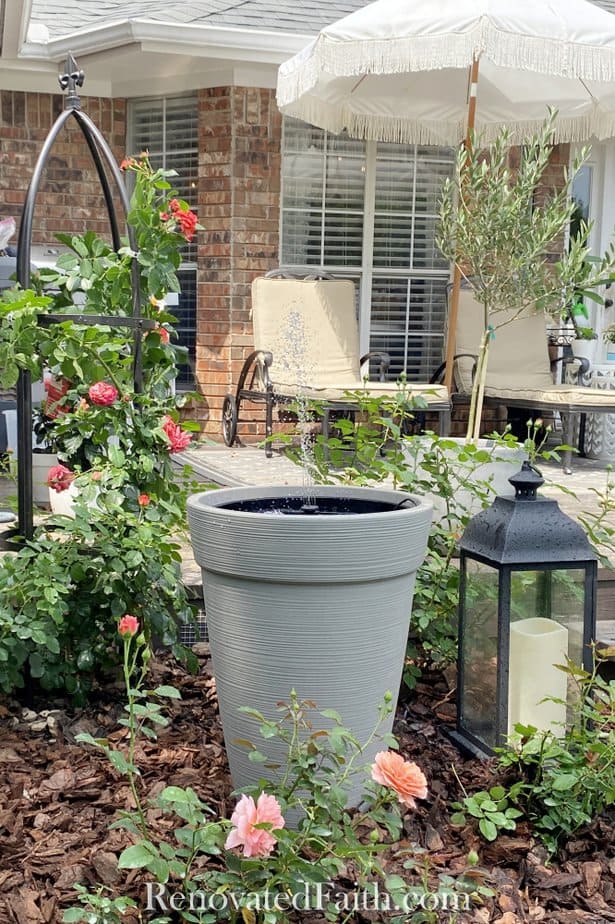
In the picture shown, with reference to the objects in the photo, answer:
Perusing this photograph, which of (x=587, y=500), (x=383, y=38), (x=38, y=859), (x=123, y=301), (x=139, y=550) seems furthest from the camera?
(x=383, y=38)

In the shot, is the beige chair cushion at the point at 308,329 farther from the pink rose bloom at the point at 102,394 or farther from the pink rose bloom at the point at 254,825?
the pink rose bloom at the point at 254,825

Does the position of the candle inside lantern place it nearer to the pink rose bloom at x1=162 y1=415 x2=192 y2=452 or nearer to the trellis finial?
the pink rose bloom at x1=162 y1=415 x2=192 y2=452

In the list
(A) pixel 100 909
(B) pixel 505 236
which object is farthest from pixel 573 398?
(A) pixel 100 909

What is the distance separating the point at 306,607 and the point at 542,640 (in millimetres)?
591

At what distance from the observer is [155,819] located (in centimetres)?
196

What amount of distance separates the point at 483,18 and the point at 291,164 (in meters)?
2.38

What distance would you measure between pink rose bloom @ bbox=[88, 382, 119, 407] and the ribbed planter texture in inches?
22.7

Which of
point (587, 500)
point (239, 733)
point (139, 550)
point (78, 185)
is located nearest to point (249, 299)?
point (78, 185)

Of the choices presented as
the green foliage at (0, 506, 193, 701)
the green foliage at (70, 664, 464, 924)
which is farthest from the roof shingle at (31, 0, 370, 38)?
the green foliage at (70, 664, 464, 924)

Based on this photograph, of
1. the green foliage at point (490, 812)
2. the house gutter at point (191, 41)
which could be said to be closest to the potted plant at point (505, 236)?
the house gutter at point (191, 41)

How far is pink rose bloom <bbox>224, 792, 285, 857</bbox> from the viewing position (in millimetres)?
1480

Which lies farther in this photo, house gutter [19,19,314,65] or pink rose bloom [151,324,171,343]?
house gutter [19,19,314,65]

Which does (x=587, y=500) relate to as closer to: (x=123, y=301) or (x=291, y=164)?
(x=123, y=301)

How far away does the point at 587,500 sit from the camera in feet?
15.7
